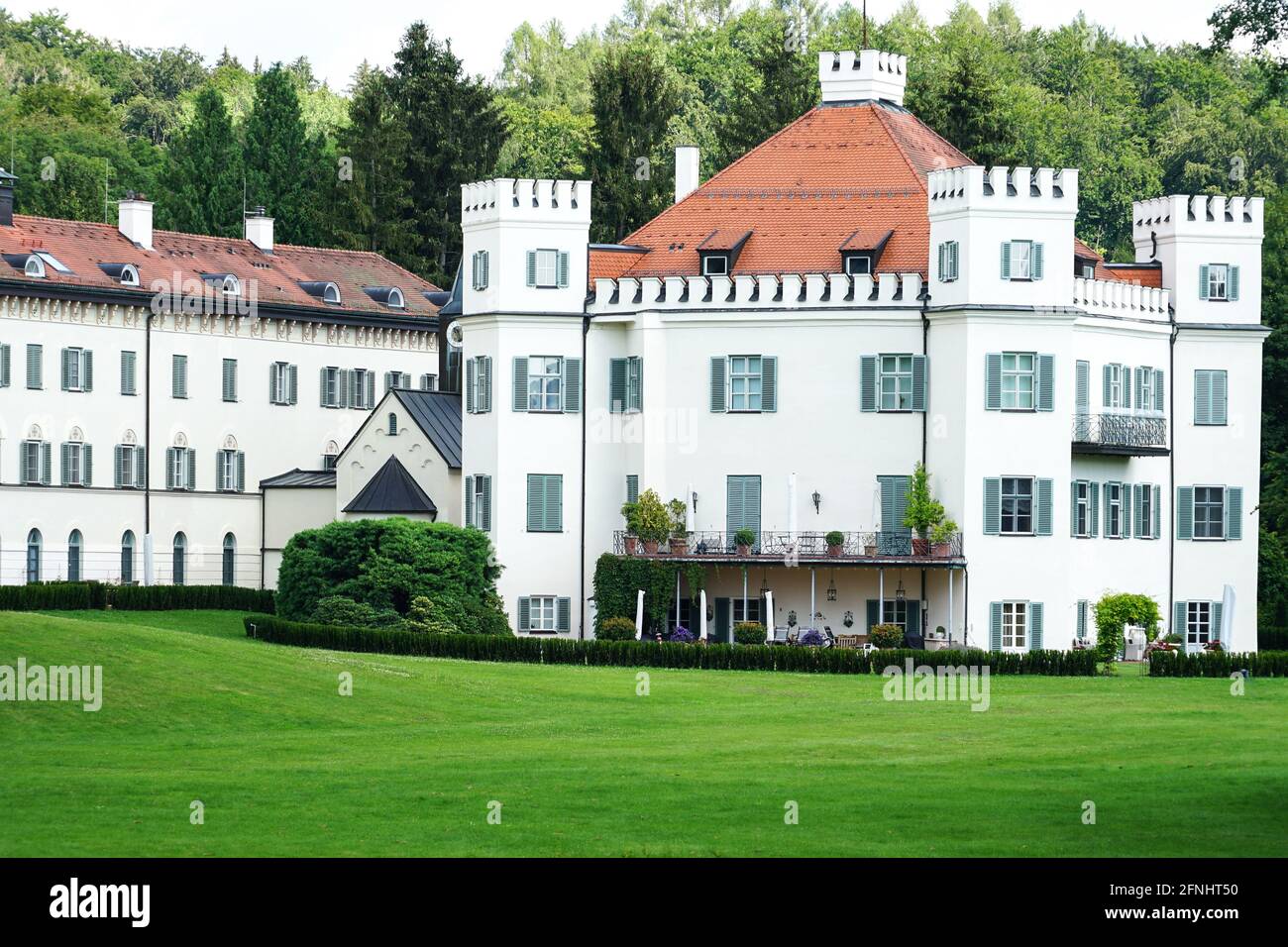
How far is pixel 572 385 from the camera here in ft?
249

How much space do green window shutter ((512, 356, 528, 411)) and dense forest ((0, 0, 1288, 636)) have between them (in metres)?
21.6

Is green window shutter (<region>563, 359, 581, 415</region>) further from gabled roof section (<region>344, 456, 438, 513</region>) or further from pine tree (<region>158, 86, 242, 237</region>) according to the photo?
pine tree (<region>158, 86, 242, 237</region>)

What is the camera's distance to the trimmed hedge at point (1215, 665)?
65.2 meters

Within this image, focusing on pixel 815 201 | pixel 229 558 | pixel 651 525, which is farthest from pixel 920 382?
pixel 229 558

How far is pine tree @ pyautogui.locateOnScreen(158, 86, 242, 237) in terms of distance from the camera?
110 meters

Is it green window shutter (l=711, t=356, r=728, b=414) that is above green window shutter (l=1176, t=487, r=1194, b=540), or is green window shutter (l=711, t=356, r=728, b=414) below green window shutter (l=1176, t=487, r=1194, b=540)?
above

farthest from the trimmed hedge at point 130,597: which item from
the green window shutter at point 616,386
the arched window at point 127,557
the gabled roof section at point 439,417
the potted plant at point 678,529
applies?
the potted plant at point 678,529

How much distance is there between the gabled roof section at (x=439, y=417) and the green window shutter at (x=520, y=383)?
18.2 feet

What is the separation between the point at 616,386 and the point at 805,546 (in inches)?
286

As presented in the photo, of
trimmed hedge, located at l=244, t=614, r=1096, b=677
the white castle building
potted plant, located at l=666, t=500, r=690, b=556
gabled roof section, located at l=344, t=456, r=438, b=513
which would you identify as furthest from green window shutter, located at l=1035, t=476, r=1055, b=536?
gabled roof section, located at l=344, t=456, r=438, b=513

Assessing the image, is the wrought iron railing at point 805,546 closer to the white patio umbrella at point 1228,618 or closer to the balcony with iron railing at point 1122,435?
the balcony with iron railing at point 1122,435

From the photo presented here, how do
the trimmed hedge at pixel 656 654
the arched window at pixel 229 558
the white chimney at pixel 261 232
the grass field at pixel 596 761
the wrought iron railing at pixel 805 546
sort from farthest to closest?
the white chimney at pixel 261 232 < the arched window at pixel 229 558 < the wrought iron railing at pixel 805 546 < the trimmed hedge at pixel 656 654 < the grass field at pixel 596 761

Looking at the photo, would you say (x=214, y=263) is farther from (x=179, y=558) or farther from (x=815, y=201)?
Result: (x=815, y=201)
